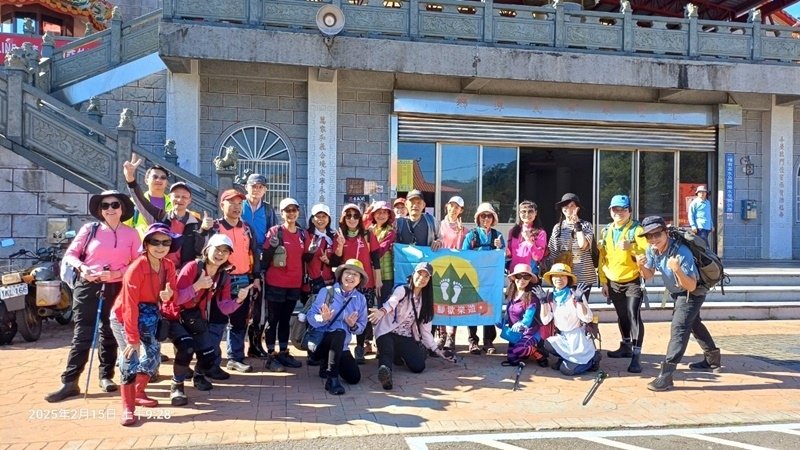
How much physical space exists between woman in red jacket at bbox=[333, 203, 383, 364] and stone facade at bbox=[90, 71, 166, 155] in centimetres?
696

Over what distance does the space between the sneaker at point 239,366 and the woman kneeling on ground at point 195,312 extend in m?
0.61

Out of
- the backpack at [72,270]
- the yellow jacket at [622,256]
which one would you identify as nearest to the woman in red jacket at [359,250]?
the backpack at [72,270]

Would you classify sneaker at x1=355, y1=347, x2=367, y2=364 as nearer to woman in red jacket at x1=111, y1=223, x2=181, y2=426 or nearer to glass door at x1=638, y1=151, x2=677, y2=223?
woman in red jacket at x1=111, y1=223, x2=181, y2=426

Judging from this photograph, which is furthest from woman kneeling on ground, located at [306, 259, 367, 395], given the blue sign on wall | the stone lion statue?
the blue sign on wall

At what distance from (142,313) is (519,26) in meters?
9.80

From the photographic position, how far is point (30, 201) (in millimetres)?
8094

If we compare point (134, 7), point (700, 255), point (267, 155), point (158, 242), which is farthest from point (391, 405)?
point (134, 7)

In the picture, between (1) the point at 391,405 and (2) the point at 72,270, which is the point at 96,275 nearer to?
(2) the point at 72,270

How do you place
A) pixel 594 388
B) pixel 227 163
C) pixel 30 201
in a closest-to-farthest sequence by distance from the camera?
pixel 594 388 → pixel 30 201 → pixel 227 163

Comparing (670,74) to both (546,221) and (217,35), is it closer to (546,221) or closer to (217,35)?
(546,221)

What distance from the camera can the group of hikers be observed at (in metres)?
4.86

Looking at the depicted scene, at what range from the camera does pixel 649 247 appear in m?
5.68

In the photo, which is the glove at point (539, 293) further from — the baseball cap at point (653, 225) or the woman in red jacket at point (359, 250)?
the woman in red jacket at point (359, 250)

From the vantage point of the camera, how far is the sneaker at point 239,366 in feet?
19.0
